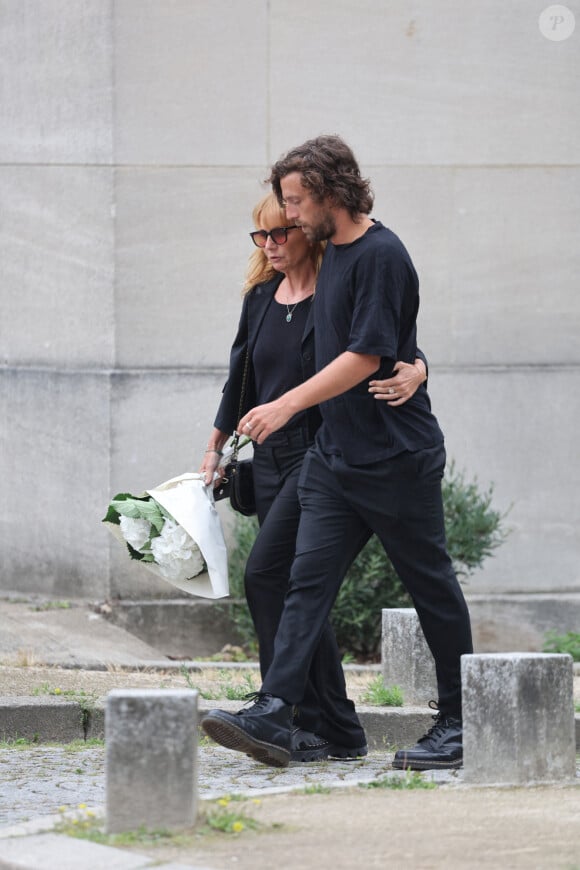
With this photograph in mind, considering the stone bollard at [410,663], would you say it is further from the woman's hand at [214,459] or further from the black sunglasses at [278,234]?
the black sunglasses at [278,234]

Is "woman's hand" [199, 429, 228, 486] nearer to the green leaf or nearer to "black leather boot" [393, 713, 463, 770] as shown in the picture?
the green leaf

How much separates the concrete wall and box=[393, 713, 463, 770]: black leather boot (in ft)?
15.6

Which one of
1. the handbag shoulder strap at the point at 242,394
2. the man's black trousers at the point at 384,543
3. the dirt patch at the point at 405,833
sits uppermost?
the handbag shoulder strap at the point at 242,394

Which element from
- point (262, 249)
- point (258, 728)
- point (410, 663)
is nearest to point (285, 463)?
point (262, 249)

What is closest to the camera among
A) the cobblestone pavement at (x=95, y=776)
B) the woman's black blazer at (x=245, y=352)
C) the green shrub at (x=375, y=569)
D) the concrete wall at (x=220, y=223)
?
the cobblestone pavement at (x=95, y=776)

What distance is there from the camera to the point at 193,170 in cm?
964

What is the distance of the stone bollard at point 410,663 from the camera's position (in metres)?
6.36

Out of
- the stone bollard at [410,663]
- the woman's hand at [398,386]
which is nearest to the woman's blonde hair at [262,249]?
the woman's hand at [398,386]

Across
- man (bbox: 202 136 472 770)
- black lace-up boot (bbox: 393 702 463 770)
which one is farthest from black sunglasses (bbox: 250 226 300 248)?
black lace-up boot (bbox: 393 702 463 770)

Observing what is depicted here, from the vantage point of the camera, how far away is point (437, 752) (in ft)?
16.0

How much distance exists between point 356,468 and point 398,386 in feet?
0.96

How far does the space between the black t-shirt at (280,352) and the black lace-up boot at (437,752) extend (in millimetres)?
1128

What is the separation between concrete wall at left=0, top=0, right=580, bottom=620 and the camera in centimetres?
957

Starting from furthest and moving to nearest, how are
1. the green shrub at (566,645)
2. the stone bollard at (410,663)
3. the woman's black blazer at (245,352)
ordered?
1. the green shrub at (566,645)
2. the stone bollard at (410,663)
3. the woman's black blazer at (245,352)
